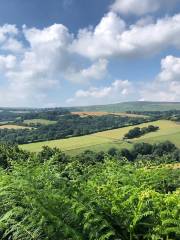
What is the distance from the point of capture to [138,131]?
116 m

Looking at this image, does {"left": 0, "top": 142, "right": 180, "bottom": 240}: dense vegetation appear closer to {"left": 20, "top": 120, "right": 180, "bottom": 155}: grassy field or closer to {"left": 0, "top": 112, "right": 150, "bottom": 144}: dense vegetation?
{"left": 20, "top": 120, "right": 180, "bottom": 155}: grassy field

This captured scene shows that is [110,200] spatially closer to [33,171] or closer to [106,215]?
[106,215]

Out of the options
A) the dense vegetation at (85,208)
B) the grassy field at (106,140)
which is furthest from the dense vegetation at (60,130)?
the dense vegetation at (85,208)

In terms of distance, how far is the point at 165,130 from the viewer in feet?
399

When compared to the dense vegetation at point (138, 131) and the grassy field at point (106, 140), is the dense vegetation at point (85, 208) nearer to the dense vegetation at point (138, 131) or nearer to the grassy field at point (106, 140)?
the grassy field at point (106, 140)

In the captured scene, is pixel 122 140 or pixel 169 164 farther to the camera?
pixel 122 140

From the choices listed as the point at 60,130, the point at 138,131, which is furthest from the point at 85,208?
the point at 60,130

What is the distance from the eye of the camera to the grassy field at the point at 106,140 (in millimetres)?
92062

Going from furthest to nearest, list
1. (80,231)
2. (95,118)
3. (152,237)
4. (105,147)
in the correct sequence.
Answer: (95,118) < (105,147) < (80,231) < (152,237)

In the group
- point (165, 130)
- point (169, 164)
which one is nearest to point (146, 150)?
point (165, 130)

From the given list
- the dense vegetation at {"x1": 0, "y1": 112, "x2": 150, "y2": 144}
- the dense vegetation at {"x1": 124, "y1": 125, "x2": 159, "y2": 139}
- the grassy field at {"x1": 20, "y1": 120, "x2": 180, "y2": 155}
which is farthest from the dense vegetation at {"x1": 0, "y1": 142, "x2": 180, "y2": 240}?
the dense vegetation at {"x1": 124, "y1": 125, "x2": 159, "y2": 139}

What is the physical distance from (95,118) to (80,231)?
167 metres

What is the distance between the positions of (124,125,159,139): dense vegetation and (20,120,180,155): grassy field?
1735mm

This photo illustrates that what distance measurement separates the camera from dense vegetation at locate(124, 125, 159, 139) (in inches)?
4429
